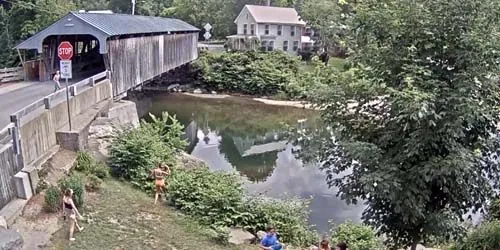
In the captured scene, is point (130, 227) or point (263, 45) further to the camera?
point (263, 45)

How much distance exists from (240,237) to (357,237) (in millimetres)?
3137

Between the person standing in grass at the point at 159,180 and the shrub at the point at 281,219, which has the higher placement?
the person standing in grass at the point at 159,180

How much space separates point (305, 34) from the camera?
6003 cm

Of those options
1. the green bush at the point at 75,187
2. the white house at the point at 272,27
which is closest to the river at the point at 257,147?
the green bush at the point at 75,187

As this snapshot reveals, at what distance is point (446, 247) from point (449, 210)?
641 cm

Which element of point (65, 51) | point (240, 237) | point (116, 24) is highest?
point (116, 24)

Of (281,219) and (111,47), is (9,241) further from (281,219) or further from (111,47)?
(111,47)

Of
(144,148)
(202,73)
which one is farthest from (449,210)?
(202,73)

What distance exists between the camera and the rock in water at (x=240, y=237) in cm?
1250

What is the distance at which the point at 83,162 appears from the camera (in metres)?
14.3

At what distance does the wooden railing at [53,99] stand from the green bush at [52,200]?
5.60ft

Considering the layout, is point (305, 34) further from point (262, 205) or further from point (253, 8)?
point (262, 205)

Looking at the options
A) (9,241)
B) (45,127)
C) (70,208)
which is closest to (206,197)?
(70,208)

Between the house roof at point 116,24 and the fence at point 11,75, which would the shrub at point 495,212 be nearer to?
the house roof at point 116,24
